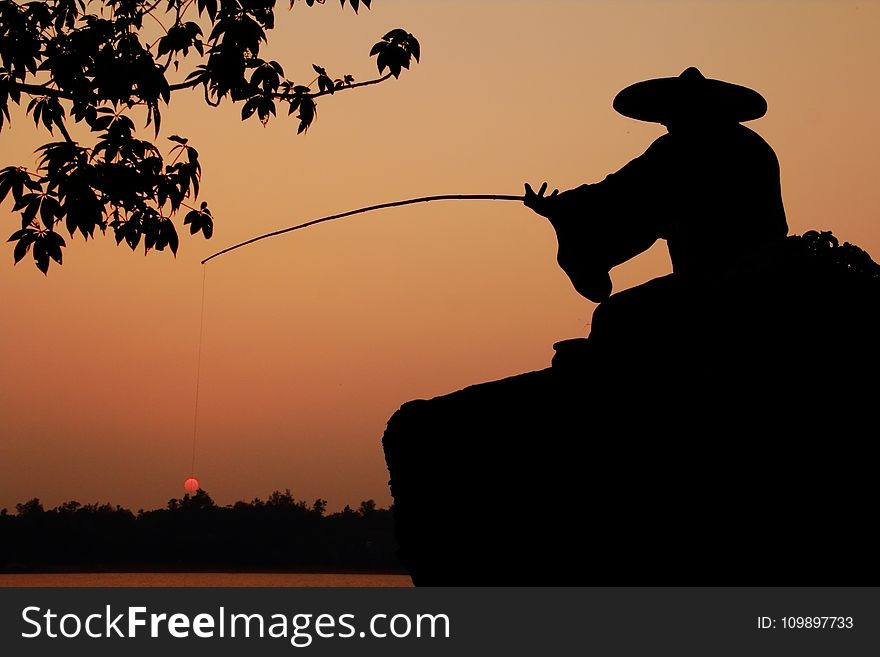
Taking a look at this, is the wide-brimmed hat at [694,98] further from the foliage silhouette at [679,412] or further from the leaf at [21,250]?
the leaf at [21,250]

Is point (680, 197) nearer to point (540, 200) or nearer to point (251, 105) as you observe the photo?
point (540, 200)

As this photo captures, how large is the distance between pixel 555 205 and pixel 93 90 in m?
2.77

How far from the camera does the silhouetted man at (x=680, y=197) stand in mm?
5707

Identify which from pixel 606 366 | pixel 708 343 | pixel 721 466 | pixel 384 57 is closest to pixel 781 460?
pixel 721 466

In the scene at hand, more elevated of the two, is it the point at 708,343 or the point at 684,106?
the point at 684,106

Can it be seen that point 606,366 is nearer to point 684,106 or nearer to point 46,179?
point 684,106

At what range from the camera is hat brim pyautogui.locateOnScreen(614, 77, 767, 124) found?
233 inches

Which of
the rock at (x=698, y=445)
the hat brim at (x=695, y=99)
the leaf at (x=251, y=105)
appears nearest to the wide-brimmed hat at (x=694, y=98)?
the hat brim at (x=695, y=99)


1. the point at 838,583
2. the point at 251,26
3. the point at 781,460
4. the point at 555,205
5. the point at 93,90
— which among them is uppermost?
the point at 251,26

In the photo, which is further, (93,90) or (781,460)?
(93,90)

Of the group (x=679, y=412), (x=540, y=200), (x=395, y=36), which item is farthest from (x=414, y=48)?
(x=679, y=412)

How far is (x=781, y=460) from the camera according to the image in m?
4.74

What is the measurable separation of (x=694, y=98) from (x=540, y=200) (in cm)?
93

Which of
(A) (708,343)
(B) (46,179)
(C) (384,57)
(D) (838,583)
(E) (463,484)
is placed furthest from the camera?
(C) (384,57)
